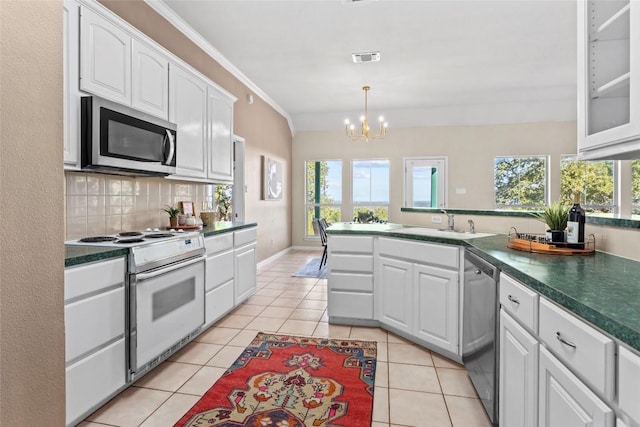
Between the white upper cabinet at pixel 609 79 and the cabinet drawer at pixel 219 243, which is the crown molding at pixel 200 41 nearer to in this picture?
the cabinet drawer at pixel 219 243

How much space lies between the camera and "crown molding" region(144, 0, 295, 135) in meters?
3.20

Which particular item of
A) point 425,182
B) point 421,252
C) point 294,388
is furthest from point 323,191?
point 294,388

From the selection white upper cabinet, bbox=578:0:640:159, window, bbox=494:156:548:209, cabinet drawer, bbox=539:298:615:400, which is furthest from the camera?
window, bbox=494:156:548:209

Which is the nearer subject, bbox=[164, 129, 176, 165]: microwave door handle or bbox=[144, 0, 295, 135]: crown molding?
bbox=[164, 129, 176, 165]: microwave door handle

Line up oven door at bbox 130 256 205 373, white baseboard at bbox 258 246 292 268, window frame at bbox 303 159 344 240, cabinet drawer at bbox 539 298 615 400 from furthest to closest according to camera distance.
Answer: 1. window frame at bbox 303 159 344 240
2. white baseboard at bbox 258 246 292 268
3. oven door at bbox 130 256 205 373
4. cabinet drawer at bbox 539 298 615 400

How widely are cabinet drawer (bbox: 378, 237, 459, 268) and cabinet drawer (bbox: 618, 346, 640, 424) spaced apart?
159cm

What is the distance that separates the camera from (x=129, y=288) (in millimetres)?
2041

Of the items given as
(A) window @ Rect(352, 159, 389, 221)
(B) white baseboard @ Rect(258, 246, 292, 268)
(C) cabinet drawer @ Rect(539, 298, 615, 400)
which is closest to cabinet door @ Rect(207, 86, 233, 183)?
(B) white baseboard @ Rect(258, 246, 292, 268)

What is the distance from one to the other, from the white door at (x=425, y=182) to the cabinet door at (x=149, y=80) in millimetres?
5623

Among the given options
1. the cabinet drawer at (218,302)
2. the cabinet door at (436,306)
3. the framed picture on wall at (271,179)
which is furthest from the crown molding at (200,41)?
the cabinet door at (436,306)

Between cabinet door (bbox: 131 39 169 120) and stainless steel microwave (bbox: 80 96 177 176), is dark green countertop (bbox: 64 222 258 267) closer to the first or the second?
stainless steel microwave (bbox: 80 96 177 176)

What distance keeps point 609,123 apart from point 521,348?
97 centimetres

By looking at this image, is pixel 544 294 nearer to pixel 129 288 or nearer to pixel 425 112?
pixel 129 288

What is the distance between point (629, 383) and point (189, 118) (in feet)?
10.9
